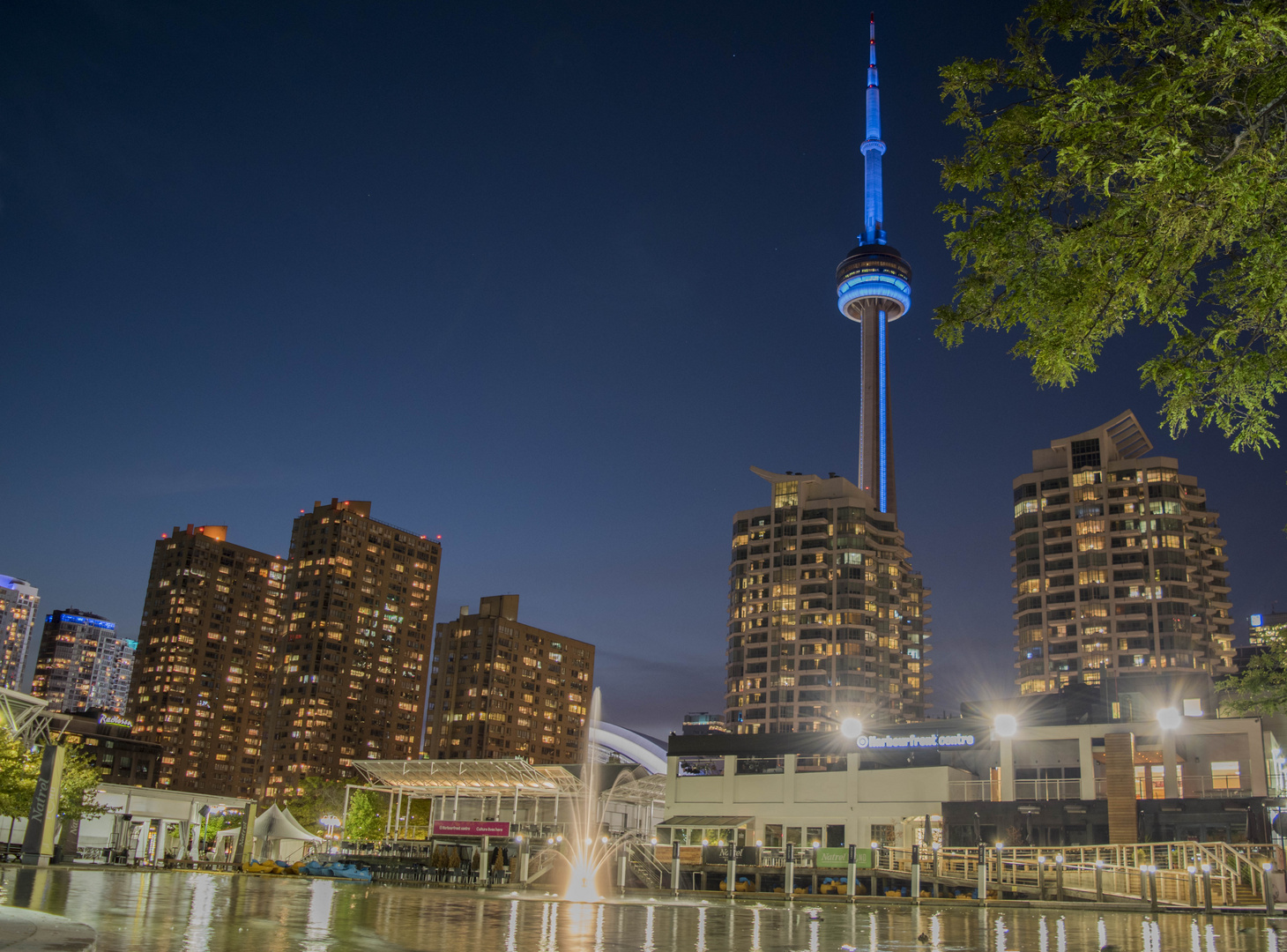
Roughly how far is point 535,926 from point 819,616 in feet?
488

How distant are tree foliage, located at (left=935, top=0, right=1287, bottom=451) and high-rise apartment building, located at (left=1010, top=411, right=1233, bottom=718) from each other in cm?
13631

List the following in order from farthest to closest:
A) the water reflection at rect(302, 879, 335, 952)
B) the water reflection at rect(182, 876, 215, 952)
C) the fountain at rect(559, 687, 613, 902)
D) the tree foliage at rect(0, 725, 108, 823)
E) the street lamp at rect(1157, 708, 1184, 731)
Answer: the street lamp at rect(1157, 708, 1184, 731) → the fountain at rect(559, 687, 613, 902) → the tree foliage at rect(0, 725, 108, 823) → the water reflection at rect(302, 879, 335, 952) → the water reflection at rect(182, 876, 215, 952)

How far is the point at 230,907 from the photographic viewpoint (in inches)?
840

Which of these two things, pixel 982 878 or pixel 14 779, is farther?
pixel 14 779

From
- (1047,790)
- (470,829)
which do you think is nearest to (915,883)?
(1047,790)

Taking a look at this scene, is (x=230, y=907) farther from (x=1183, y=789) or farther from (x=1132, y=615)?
(x=1132, y=615)

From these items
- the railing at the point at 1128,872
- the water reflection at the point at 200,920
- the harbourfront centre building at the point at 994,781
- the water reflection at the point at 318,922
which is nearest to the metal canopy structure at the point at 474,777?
the harbourfront centre building at the point at 994,781

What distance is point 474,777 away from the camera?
222 feet

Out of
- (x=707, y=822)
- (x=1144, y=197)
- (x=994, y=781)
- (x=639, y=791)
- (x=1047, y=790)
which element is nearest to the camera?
(x=1144, y=197)

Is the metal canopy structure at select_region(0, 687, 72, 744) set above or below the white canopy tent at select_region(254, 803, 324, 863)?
above

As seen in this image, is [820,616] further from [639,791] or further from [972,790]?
[972,790]

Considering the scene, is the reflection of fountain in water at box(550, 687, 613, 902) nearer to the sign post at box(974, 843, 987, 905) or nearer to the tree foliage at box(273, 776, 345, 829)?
the sign post at box(974, 843, 987, 905)

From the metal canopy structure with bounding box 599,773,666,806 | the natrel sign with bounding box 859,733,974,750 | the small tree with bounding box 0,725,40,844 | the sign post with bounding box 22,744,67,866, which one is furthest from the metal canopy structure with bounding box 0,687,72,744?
the natrel sign with bounding box 859,733,974,750

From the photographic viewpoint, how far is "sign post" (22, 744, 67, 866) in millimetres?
38219
